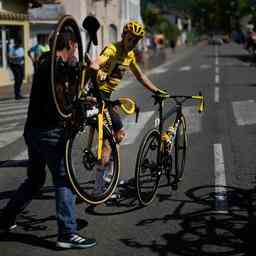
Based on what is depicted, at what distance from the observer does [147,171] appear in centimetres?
596

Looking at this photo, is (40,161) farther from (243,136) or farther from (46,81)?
(243,136)

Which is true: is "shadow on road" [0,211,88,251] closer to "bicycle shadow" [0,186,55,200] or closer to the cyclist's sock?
the cyclist's sock

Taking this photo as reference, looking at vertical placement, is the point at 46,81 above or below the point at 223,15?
below

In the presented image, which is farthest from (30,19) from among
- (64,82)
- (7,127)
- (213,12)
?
(213,12)

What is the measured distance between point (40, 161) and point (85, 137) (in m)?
0.61

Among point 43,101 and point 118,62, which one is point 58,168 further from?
point 118,62

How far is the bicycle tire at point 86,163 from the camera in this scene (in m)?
4.76

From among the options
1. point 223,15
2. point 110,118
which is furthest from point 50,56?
point 223,15

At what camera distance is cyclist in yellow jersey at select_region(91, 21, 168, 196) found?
5.66m

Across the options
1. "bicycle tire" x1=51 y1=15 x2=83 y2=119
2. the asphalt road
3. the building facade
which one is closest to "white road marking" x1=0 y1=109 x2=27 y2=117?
the asphalt road

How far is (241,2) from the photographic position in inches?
6353

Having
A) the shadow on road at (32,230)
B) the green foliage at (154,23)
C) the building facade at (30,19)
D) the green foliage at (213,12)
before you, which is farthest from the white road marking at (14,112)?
the green foliage at (213,12)

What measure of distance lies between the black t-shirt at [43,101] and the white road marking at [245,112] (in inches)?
294

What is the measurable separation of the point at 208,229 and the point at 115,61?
187 centimetres
